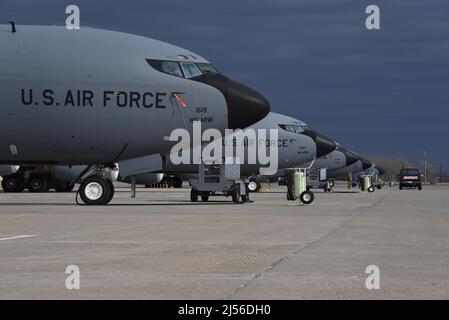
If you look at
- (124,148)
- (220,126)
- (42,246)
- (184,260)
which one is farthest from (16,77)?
(184,260)

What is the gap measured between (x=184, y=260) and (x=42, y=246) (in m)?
3.25

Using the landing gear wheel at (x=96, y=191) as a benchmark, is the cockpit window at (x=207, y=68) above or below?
above

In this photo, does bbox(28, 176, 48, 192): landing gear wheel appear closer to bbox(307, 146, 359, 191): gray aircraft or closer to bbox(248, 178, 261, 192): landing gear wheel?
bbox(248, 178, 261, 192): landing gear wheel

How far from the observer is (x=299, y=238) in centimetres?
1583

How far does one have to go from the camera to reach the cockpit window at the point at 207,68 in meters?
30.9

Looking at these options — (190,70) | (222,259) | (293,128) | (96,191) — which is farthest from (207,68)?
(293,128)

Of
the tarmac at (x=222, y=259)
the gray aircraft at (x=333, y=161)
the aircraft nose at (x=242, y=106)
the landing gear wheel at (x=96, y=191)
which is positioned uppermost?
the aircraft nose at (x=242, y=106)

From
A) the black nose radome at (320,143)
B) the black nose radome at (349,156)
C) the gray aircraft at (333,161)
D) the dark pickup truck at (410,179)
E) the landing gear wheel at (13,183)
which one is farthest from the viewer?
the dark pickup truck at (410,179)

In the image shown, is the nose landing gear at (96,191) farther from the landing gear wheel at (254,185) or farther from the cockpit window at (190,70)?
the landing gear wheel at (254,185)

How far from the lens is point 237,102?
30.2 meters

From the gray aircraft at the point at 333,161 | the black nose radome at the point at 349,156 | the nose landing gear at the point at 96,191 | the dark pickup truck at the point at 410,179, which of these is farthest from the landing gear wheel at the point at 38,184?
the dark pickup truck at the point at 410,179

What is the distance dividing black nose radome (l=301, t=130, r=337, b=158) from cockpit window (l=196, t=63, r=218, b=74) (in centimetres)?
2131

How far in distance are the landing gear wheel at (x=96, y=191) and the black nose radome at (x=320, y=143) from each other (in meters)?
23.8
